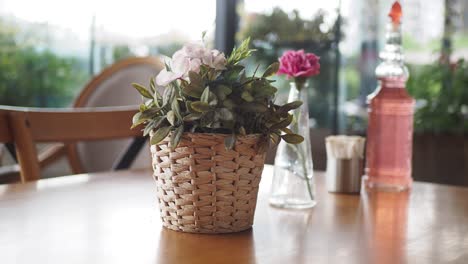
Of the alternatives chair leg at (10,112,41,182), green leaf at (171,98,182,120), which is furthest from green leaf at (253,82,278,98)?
chair leg at (10,112,41,182)

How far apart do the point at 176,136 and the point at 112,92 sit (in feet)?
6.17

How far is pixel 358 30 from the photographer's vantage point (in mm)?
4547

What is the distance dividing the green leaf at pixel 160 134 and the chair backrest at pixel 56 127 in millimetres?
740

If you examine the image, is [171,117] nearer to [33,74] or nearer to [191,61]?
[191,61]

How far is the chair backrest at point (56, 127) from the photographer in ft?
5.48

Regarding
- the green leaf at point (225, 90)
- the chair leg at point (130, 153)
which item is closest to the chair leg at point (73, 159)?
the chair leg at point (130, 153)

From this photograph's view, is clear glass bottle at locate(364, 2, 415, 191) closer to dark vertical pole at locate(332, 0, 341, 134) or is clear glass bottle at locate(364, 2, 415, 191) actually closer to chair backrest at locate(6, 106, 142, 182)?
chair backrest at locate(6, 106, 142, 182)

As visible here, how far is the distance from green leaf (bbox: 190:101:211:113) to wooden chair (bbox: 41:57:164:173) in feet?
5.56

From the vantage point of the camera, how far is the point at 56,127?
1.77m

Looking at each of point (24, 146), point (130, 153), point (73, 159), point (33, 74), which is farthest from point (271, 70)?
point (33, 74)

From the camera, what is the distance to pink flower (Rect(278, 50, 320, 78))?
1298 mm

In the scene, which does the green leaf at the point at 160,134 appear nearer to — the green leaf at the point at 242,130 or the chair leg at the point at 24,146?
the green leaf at the point at 242,130

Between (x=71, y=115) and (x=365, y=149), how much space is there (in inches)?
29.1

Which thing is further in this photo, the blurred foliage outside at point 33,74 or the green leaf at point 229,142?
the blurred foliage outside at point 33,74
